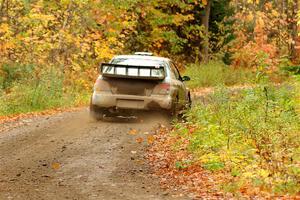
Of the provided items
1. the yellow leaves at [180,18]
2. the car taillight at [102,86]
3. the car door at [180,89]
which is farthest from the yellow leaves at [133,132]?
the yellow leaves at [180,18]

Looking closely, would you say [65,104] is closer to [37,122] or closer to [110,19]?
[37,122]

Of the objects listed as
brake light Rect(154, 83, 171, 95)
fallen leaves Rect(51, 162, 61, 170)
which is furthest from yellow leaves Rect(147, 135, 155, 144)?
fallen leaves Rect(51, 162, 61, 170)

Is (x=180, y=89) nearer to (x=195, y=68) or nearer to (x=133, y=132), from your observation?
(x=133, y=132)

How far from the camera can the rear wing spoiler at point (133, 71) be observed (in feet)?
46.4

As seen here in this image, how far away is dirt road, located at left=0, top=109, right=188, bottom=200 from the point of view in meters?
8.29

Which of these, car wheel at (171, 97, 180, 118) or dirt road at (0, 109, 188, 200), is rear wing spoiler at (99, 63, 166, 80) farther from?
dirt road at (0, 109, 188, 200)

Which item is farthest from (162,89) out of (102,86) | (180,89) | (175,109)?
(102,86)

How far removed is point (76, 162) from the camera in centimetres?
1033

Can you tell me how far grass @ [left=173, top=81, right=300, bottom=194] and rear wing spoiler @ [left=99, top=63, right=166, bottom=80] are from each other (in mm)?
1586

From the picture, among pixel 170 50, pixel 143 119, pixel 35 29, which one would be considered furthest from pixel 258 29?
pixel 143 119

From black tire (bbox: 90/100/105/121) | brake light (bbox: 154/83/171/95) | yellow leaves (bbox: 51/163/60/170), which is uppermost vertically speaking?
brake light (bbox: 154/83/171/95)

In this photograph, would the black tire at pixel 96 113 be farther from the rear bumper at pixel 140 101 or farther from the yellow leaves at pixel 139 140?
the yellow leaves at pixel 139 140

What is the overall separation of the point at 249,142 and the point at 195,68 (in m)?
19.8

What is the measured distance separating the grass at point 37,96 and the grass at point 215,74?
8627 millimetres
